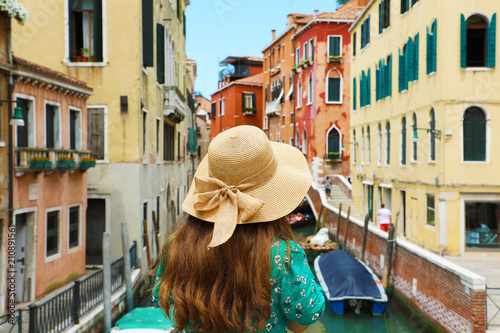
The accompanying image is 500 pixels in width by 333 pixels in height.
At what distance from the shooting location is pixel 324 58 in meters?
27.1

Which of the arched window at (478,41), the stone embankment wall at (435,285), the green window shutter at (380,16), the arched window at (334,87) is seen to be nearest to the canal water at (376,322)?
the stone embankment wall at (435,285)

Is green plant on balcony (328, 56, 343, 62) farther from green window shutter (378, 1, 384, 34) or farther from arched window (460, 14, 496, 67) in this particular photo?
arched window (460, 14, 496, 67)

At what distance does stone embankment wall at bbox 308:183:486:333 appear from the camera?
7.14 meters

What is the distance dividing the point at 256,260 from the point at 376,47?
17.4 meters

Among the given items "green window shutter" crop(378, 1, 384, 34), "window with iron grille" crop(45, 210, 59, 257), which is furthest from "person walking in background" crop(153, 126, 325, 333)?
"green window shutter" crop(378, 1, 384, 34)

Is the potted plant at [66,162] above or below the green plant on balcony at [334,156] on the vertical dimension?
below

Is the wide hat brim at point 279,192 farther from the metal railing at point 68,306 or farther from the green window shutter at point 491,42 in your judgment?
the green window shutter at point 491,42

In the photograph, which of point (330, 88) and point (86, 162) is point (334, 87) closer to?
point (330, 88)

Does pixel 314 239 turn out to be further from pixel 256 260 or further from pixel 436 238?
pixel 256 260

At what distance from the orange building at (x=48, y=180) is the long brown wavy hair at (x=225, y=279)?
6.41 m

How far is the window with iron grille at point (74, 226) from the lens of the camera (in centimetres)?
934

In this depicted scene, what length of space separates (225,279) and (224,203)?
0.21 metres

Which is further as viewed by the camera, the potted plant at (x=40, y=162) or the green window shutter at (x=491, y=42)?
the green window shutter at (x=491, y=42)

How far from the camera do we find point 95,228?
1127cm
